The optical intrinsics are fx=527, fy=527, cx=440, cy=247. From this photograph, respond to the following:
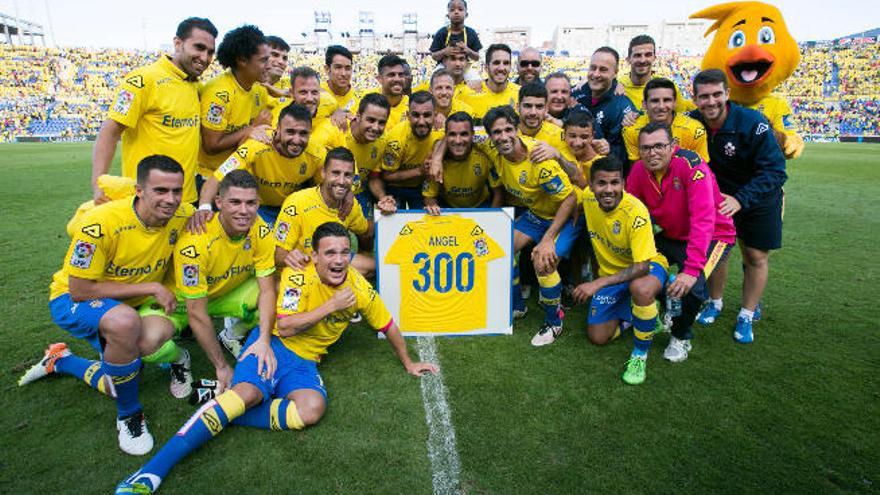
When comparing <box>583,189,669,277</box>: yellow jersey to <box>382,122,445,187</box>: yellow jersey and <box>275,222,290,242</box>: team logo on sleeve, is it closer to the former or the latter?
<box>382,122,445,187</box>: yellow jersey

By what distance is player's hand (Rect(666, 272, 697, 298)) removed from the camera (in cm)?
369

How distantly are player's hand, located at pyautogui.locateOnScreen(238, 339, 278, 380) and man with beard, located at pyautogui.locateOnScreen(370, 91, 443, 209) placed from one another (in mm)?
2063

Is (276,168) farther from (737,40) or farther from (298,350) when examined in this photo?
(737,40)

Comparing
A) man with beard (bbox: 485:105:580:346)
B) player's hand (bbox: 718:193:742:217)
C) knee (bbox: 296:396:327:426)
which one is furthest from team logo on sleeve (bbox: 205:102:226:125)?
player's hand (bbox: 718:193:742:217)

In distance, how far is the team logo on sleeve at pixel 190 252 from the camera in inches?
132

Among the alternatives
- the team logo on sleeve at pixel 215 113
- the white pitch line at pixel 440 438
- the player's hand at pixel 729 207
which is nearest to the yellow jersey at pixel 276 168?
the team logo on sleeve at pixel 215 113

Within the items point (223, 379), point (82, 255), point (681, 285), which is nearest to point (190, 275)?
point (82, 255)

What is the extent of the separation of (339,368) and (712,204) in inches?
115

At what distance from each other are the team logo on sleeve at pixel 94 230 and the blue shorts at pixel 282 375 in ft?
3.54

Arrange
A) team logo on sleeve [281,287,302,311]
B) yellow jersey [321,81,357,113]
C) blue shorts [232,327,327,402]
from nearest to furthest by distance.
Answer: blue shorts [232,327,327,402] → team logo on sleeve [281,287,302,311] → yellow jersey [321,81,357,113]

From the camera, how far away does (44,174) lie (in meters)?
14.8

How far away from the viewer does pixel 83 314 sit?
10.1 ft

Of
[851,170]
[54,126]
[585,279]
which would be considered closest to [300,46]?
[54,126]

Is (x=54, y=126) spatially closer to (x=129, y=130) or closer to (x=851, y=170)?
(x=129, y=130)
